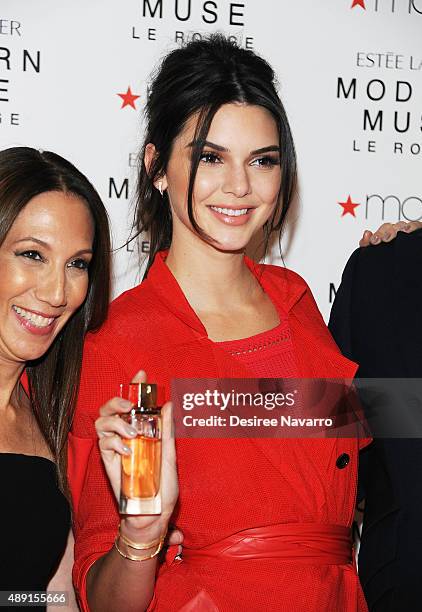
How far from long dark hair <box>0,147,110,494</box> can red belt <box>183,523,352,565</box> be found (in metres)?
0.33

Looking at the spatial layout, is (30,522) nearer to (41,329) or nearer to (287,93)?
(41,329)

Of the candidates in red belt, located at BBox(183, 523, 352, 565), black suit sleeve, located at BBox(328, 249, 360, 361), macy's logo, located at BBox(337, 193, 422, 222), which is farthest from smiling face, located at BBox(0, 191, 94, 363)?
macy's logo, located at BBox(337, 193, 422, 222)

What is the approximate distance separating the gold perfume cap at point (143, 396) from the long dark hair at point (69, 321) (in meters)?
0.47

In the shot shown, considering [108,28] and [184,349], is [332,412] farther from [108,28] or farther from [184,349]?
[108,28]

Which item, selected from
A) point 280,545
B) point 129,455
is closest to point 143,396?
point 129,455

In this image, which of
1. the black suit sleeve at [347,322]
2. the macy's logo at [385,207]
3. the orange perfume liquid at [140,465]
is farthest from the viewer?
the macy's logo at [385,207]

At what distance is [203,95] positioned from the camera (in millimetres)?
1812

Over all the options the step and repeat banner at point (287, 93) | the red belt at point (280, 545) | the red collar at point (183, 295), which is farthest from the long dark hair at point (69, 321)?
the step and repeat banner at point (287, 93)

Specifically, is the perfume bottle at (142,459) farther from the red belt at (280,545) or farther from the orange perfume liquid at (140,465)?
the red belt at (280,545)

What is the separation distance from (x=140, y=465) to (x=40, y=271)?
19.8 inches

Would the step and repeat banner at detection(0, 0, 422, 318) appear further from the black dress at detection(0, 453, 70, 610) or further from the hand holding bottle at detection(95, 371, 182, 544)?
the hand holding bottle at detection(95, 371, 182, 544)

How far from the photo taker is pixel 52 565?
1.74 metres

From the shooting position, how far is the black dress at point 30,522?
64.0 inches

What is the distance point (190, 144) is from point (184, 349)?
16.1 inches
